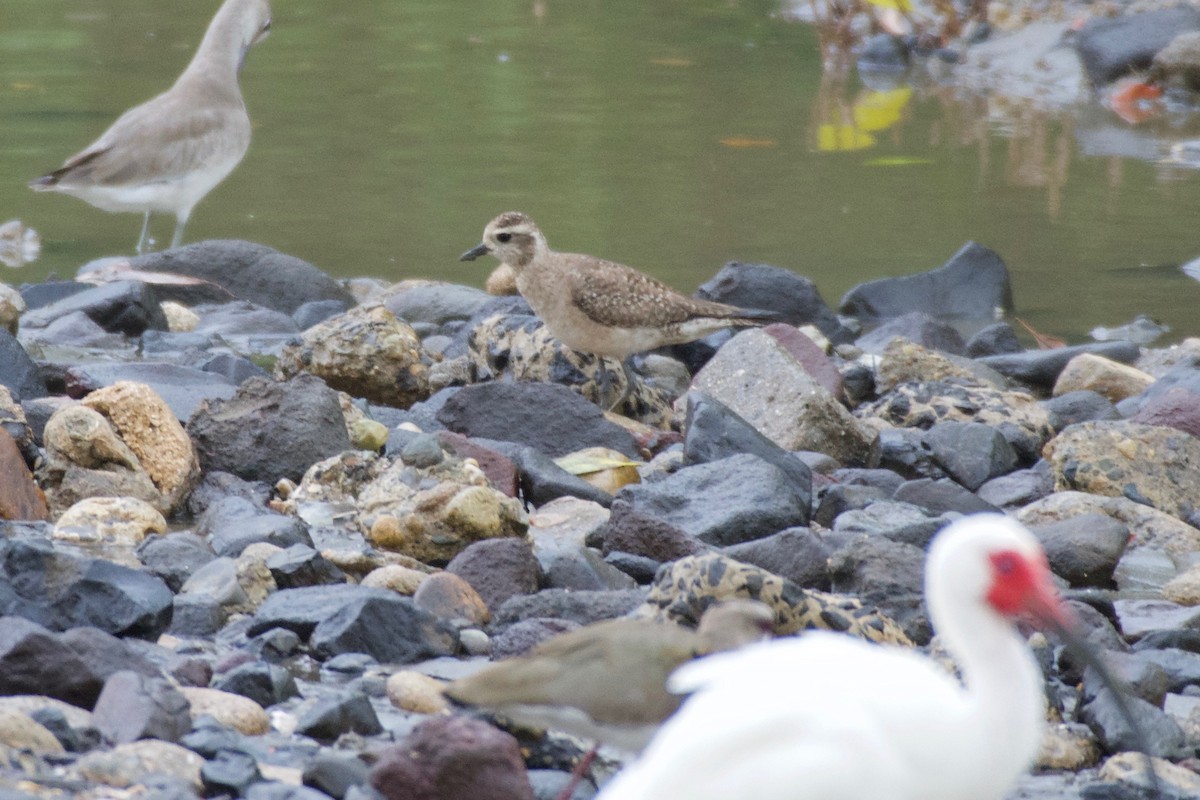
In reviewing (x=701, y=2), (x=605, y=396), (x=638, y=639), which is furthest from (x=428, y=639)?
(x=701, y=2)

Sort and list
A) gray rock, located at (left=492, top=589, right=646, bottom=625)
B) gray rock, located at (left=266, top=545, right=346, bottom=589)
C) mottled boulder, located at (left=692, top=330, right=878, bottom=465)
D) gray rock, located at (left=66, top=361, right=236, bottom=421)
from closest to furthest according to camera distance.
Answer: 1. gray rock, located at (left=492, top=589, right=646, bottom=625)
2. gray rock, located at (left=266, top=545, right=346, bottom=589)
3. gray rock, located at (left=66, top=361, right=236, bottom=421)
4. mottled boulder, located at (left=692, top=330, right=878, bottom=465)

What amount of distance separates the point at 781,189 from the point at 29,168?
616 cm

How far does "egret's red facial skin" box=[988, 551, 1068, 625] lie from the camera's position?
302 cm

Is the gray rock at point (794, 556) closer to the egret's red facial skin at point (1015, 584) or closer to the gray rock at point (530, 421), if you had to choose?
the gray rock at point (530, 421)

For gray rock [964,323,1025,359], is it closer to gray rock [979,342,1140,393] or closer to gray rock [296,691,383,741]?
gray rock [979,342,1140,393]

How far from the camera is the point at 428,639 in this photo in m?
4.77

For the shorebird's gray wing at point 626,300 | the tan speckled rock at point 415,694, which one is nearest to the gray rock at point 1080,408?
the shorebird's gray wing at point 626,300

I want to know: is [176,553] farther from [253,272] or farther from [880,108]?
[880,108]

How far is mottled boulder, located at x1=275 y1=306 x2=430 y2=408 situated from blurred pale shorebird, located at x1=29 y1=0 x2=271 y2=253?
3134 mm

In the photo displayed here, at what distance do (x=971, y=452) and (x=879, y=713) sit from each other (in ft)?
15.0

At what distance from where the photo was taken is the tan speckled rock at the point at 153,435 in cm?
619

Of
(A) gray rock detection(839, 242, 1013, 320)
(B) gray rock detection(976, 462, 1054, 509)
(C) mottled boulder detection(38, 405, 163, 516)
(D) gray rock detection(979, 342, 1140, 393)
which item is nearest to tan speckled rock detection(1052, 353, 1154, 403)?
(D) gray rock detection(979, 342, 1140, 393)

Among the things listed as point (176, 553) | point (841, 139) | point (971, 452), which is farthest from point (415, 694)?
point (841, 139)

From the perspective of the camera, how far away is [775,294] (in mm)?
9773
